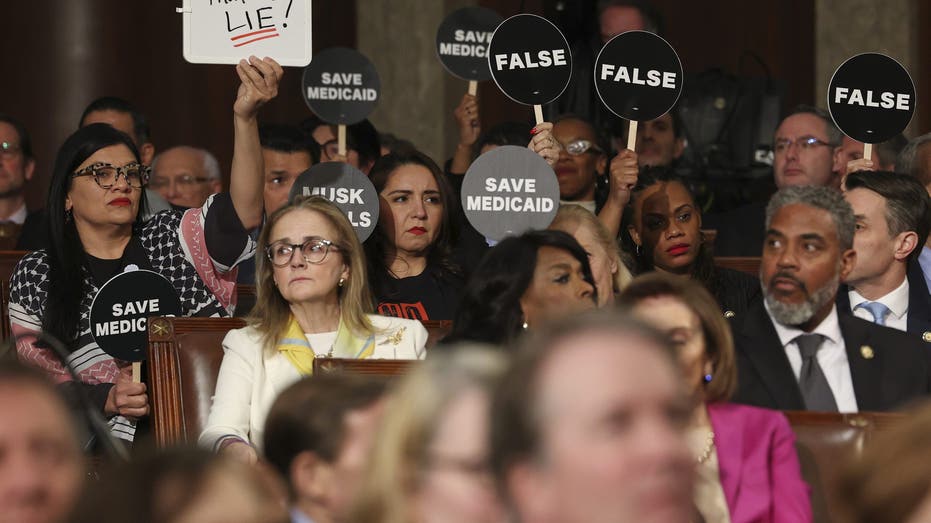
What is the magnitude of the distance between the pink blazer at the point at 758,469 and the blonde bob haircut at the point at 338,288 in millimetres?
1411

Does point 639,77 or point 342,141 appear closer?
point 639,77

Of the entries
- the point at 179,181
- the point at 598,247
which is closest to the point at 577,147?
the point at 598,247

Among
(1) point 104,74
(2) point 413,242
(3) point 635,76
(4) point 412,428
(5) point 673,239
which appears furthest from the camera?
(1) point 104,74

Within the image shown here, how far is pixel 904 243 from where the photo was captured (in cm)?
593

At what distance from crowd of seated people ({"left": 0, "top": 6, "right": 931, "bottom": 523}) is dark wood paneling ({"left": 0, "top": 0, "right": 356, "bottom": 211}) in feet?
2.00

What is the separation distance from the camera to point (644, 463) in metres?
2.15

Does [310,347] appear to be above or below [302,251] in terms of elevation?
below

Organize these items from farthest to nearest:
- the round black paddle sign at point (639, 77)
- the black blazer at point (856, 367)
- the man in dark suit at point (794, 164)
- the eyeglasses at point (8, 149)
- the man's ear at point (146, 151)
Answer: the eyeglasses at point (8, 149)
the man's ear at point (146, 151)
the man in dark suit at point (794, 164)
the round black paddle sign at point (639, 77)
the black blazer at point (856, 367)

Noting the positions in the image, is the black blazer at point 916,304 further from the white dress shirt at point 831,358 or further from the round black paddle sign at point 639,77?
the round black paddle sign at point 639,77

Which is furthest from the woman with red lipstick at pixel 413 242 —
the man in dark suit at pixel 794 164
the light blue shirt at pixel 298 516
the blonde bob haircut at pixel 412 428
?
the blonde bob haircut at pixel 412 428

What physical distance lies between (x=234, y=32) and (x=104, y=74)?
10.1ft

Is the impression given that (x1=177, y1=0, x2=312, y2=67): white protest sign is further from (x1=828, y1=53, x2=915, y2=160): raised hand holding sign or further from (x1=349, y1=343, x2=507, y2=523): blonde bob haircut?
(x1=349, y1=343, x2=507, y2=523): blonde bob haircut

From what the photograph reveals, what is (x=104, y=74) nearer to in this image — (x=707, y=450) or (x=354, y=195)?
(x=354, y=195)

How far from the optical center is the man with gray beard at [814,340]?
188 inches
